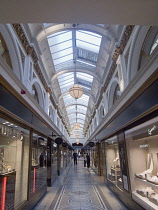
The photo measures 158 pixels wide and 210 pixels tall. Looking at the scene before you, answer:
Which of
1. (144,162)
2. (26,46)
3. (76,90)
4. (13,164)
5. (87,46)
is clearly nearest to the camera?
(13,164)

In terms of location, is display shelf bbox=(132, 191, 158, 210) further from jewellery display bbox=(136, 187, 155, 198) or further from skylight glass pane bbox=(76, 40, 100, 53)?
skylight glass pane bbox=(76, 40, 100, 53)

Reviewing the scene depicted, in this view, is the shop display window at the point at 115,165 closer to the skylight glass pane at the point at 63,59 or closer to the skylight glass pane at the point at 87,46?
the skylight glass pane at the point at 87,46

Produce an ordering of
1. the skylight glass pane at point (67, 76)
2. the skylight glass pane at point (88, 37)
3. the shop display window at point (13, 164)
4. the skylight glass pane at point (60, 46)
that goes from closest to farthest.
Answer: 1. the shop display window at point (13, 164)
2. the skylight glass pane at point (88, 37)
3. the skylight glass pane at point (60, 46)
4. the skylight glass pane at point (67, 76)

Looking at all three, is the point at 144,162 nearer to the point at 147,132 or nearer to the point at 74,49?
the point at 147,132

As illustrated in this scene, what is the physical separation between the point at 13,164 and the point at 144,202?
3.12m

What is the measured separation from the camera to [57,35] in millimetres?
7957

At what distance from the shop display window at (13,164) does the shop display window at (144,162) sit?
114 inches

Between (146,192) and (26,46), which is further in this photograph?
(26,46)

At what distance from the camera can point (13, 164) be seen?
3.75 meters

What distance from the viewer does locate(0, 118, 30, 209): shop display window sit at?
3215 millimetres

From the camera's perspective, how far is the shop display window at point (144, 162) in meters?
3.53

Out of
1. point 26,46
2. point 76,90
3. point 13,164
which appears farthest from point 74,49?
point 13,164

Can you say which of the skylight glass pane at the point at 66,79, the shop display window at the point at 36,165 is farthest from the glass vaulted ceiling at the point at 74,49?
the shop display window at the point at 36,165

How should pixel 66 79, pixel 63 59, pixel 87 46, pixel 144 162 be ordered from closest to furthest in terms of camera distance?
pixel 144 162 < pixel 87 46 < pixel 63 59 < pixel 66 79
